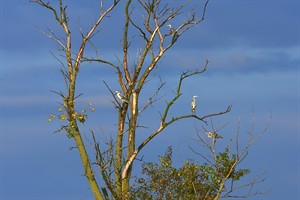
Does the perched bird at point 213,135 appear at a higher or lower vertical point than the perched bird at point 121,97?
lower

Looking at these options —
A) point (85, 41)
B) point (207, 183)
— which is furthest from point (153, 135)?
point (85, 41)

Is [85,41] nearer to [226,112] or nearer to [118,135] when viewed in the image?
[118,135]

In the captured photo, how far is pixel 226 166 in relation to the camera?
14.9 m

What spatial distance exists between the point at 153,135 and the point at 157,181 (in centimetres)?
103

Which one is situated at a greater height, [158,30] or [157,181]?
[158,30]

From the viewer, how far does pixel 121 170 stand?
15156 mm

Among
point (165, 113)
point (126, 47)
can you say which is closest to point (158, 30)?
point (126, 47)

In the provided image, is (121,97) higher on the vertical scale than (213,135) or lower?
higher

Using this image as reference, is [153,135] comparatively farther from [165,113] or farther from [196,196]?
[196,196]

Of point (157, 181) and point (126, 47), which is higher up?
point (126, 47)

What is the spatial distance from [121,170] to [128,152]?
1.35ft

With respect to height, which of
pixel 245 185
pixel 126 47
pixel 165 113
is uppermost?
pixel 126 47

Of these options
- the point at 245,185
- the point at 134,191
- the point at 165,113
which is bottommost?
the point at 245,185

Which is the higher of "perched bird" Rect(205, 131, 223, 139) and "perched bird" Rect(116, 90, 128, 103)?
"perched bird" Rect(116, 90, 128, 103)
